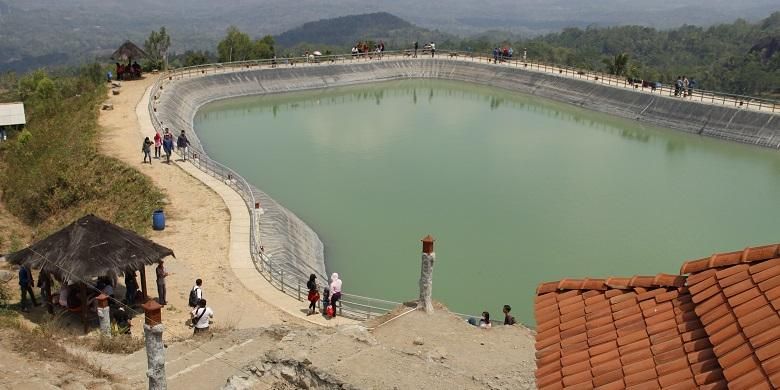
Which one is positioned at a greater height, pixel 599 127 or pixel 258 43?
pixel 258 43

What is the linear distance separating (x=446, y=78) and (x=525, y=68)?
20.7ft

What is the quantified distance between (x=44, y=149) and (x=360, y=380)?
21.9 metres

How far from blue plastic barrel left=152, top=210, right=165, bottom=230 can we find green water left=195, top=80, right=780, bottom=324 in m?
4.78

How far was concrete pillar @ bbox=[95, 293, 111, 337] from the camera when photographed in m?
12.5

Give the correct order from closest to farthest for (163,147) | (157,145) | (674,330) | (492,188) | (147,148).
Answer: (674,330) < (147,148) < (157,145) < (163,147) < (492,188)

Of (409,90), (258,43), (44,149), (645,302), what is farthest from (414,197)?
(258,43)

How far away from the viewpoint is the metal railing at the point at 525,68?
38719 mm

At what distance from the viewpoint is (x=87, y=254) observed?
13.1 metres

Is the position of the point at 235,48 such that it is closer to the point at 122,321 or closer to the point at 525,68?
the point at 525,68

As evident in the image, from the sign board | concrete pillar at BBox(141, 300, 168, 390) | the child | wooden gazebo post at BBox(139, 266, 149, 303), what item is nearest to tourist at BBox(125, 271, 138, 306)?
wooden gazebo post at BBox(139, 266, 149, 303)

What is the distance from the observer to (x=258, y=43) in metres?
57.0

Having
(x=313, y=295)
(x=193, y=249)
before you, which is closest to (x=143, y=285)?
(x=313, y=295)

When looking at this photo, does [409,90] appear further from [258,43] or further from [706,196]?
[706,196]

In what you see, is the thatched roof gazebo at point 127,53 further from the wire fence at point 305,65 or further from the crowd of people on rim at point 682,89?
the crowd of people on rim at point 682,89
